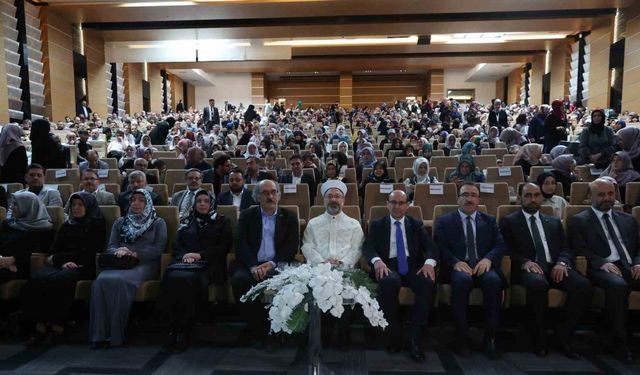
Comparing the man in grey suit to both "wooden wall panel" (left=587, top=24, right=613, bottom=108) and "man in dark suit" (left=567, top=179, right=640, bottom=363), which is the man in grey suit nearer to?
"man in dark suit" (left=567, top=179, right=640, bottom=363)

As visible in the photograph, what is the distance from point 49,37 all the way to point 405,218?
13.4 m

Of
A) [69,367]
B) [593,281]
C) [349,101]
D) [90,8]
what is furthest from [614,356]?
[349,101]

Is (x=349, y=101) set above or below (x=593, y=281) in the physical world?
above

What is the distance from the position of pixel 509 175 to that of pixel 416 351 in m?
3.18

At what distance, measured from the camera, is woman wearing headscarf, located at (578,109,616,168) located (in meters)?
5.76

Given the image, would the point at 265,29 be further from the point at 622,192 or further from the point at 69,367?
the point at 69,367

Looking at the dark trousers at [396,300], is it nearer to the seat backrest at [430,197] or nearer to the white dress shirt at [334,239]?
the white dress shirt at [334,239]

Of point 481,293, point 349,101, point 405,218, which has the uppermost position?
point 349,101

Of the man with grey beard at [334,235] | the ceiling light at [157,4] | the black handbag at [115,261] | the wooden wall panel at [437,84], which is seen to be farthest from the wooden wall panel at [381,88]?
the black handbag at [115,261]

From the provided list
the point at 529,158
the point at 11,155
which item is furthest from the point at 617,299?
the point at 11,155

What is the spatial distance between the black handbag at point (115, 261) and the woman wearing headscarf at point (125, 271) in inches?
0.8

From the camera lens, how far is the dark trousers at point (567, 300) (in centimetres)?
308

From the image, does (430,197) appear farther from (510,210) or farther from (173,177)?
(173,177)

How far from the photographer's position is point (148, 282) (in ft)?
11.2
